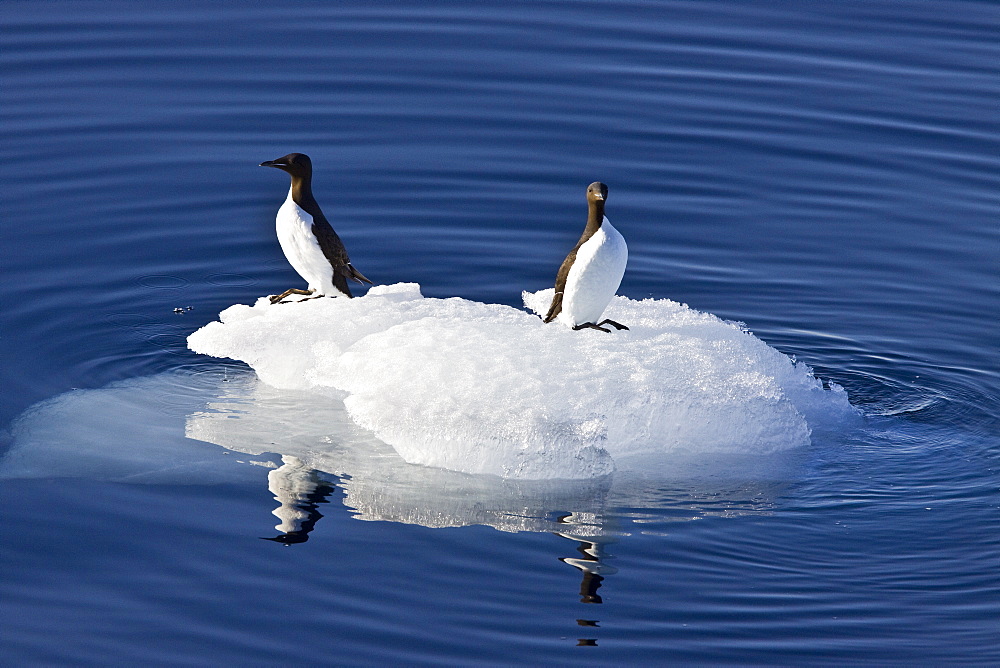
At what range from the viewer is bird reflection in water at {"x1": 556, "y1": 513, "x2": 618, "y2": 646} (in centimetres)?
558

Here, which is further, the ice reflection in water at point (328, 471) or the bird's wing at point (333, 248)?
the bird's wing at point (333, 248)

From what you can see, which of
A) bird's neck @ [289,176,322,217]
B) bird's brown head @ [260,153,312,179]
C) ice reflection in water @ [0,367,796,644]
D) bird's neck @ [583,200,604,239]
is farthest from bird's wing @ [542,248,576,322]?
bird's brown head @ [260,153,312,179]

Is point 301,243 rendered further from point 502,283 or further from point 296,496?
point 502,283

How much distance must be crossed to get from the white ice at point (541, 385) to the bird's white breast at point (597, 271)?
23 centimetres

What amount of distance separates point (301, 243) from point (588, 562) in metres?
2.71

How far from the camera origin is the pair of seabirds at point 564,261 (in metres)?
6.67

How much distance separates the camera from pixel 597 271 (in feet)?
21.9

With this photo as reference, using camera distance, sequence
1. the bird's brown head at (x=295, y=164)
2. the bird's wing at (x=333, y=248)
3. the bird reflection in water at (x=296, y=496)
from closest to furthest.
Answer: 1. the bird reflection in water at (x=296, y=496)
2. the bird's wing at (x=333, y=248)
3. the bird's brown head at (x=295, y=164)

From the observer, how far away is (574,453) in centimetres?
655

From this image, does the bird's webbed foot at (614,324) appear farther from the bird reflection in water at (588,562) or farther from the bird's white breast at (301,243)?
the bird's white breast at (301,243)

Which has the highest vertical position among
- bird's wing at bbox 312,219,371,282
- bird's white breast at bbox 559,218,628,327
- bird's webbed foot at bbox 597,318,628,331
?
bird's wing at bbox 312,219,371,282

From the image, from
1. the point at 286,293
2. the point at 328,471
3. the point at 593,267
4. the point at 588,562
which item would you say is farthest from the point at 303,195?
the point at 588,562

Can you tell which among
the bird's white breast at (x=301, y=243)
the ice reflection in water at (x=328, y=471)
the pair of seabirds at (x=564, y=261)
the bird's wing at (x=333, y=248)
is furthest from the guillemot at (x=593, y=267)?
the bird's white breast at (x=301, y=243)

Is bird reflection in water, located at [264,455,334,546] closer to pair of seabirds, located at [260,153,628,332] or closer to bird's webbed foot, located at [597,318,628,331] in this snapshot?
pair of seabirds, located at [260,153,628,332]
